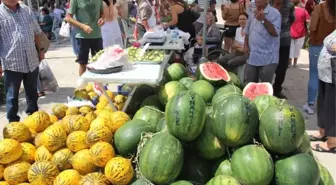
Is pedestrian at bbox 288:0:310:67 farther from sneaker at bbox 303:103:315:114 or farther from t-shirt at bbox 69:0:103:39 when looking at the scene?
t-shirt at bbox 69:0:103:39

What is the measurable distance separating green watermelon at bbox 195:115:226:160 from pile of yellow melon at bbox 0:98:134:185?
51cm

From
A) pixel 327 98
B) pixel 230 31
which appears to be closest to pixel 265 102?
pixel 327 98

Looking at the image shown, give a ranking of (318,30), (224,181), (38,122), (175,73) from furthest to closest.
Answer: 1. (318,30)
2. (175,73)
3. (38,122)
4. (224,181)

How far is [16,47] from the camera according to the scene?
181 inches

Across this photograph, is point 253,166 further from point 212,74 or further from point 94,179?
point 212,74

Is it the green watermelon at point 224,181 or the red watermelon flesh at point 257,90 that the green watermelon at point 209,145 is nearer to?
the green watermelon at point 224,181

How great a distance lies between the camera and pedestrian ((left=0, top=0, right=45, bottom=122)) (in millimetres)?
4484

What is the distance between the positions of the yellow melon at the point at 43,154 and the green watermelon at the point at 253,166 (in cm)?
146

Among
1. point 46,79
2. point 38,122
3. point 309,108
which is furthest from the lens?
point 46,79

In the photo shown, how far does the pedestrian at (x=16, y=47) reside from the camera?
4.48m

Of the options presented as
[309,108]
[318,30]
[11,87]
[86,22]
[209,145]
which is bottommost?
[309,108]

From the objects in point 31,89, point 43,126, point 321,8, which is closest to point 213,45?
point 321,8

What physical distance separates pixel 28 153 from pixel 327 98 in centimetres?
362

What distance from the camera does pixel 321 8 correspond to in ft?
17.4
